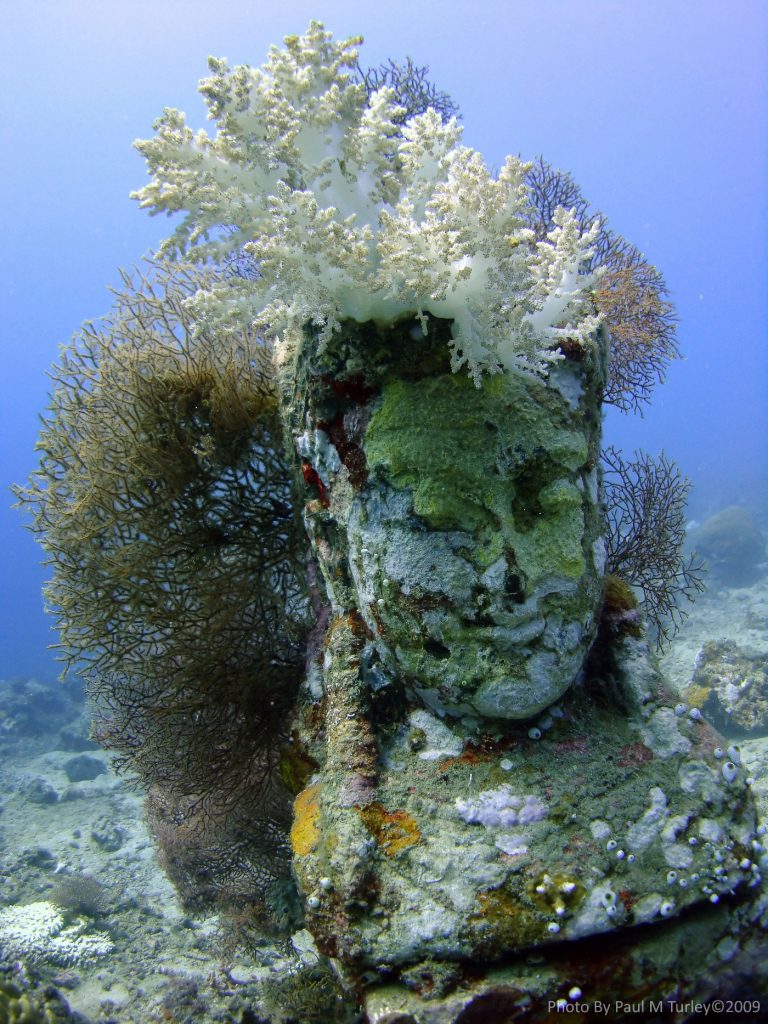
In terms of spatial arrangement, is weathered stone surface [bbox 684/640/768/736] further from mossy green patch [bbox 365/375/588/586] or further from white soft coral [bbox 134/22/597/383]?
white soft coral [bbox 134/22/597/383]

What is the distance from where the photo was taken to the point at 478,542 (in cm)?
276

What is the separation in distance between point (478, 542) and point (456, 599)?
0.29 m

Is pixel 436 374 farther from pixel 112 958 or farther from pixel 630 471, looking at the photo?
pixel 112 958

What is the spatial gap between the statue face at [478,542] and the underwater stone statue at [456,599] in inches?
0.5

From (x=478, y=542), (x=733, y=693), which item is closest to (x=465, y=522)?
(x=478, y=542)

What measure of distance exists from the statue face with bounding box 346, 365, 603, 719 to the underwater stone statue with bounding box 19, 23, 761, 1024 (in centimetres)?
1

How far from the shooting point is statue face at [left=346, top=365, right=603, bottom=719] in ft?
8.94

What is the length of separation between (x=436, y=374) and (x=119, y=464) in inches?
96.7

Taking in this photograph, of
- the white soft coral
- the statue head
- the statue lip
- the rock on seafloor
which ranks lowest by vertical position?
the rock on seafloor

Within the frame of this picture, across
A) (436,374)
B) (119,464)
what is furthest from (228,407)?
(436,374)

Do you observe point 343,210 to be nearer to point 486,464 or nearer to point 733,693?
point 486,464

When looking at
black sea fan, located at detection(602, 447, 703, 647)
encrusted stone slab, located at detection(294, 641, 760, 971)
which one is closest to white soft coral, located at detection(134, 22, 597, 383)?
encrusted stone slab, located at detection(294, 641, 760, 971)

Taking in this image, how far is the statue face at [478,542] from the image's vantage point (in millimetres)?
2725

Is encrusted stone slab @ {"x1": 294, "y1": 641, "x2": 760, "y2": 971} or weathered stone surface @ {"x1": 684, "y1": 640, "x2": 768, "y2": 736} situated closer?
encrusted stone slab @ {"x1": 294, "y1": 641, "x2": 760, "y2": 971}
